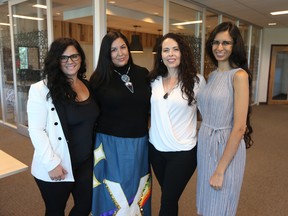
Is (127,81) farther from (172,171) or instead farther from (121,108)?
(172,171)

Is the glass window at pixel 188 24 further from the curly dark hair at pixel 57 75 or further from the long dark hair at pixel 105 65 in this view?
the curly dark hair at pixel 57 75

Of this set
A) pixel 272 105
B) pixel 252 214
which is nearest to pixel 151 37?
pixel 272 105

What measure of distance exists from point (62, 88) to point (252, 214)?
80.3 inches

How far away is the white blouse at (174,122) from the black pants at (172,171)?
0.05 metres

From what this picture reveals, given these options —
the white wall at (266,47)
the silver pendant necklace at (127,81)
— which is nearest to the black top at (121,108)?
the silver pendant necklace at (127,81)

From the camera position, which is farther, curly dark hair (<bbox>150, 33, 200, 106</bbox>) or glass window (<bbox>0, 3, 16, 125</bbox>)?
glass window (<bbox>0, 3, 16, 125</bbox>)

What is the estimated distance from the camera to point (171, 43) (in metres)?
1.67

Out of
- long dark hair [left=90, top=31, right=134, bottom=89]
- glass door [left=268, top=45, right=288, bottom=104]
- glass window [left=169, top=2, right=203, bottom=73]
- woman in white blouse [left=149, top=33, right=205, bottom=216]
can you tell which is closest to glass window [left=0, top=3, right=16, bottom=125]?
glass window [left=169, top=2, right=203, bottom=73]

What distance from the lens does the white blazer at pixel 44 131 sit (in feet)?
4.66

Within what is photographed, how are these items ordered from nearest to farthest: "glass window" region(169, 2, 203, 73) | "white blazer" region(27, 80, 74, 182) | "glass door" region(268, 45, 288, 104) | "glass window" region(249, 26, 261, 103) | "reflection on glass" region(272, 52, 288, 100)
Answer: "white blazer" region(27, 80, 74, 182)
"glass window" region(169, 2, 203, 73)
"glass window" region(249, 26, 261, 103)
"glass door" region(268, 45, 288, 104)
"reflection on glass" region(272, 52, 288, 100)

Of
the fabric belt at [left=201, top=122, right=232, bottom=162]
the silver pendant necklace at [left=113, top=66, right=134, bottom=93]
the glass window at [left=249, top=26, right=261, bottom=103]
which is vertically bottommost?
the fabric belt at [left=201, top=122, right=232, bottom=162]

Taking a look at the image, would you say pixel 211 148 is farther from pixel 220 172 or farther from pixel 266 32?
pixel 266 32

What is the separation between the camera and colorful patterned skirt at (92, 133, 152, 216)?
169 centimetres

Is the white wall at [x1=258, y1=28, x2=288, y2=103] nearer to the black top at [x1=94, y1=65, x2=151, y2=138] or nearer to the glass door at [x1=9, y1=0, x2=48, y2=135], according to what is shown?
the glass door at [x1=9, y1=0, x2=48, y2=135]
